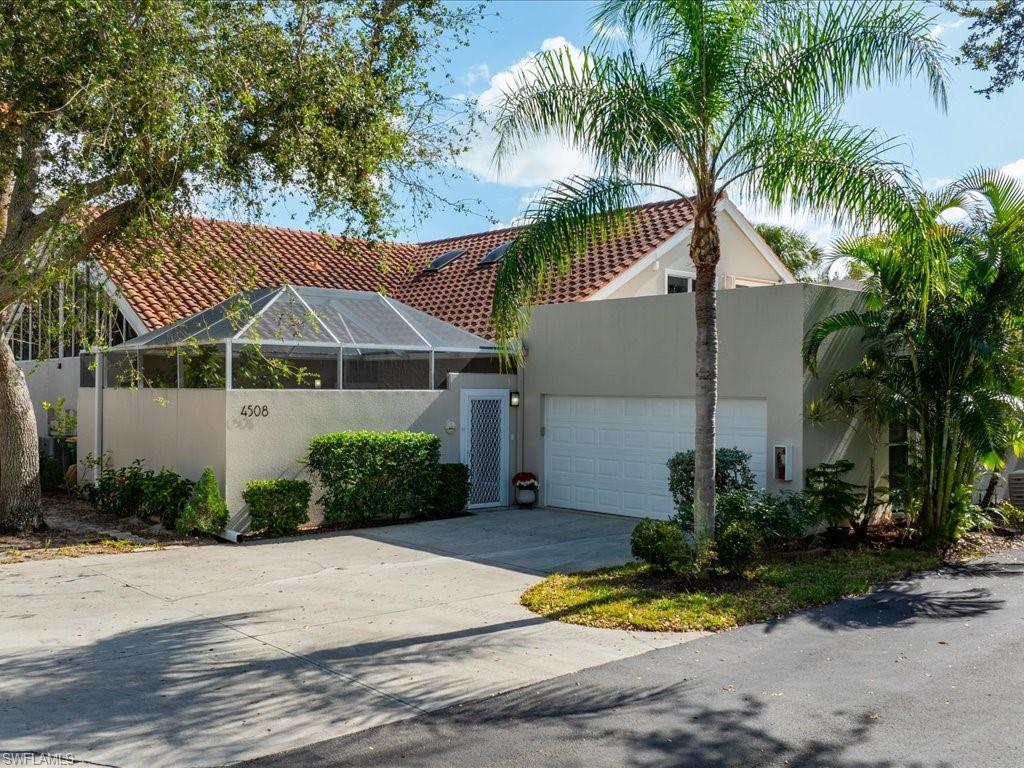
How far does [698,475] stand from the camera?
951cm

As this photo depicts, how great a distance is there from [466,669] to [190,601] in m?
3.65

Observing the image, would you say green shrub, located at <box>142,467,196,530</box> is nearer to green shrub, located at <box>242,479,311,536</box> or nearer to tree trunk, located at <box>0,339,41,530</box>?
green shrub, located at <box>242,479,311,536</box>

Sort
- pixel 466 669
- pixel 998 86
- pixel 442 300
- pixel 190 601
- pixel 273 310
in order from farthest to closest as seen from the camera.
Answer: pixel 442 300
pixel 273 310
pixel 998 86
pixel 190 601
pixel 466 669

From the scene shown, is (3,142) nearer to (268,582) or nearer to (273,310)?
(273,310)

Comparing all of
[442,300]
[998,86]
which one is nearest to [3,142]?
[442,300]

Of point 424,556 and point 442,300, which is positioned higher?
point 442,300

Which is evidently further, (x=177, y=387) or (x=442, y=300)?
(x=442, y=300)

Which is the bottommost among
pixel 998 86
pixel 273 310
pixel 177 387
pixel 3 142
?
pixel 177 387

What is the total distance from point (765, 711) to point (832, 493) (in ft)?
20.8

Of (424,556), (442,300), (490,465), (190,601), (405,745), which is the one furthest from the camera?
(442,300)

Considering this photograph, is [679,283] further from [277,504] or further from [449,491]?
[277,504]

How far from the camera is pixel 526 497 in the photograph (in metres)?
16.0

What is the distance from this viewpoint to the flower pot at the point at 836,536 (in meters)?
12.4

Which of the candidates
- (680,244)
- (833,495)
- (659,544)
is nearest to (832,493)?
(833,495)
